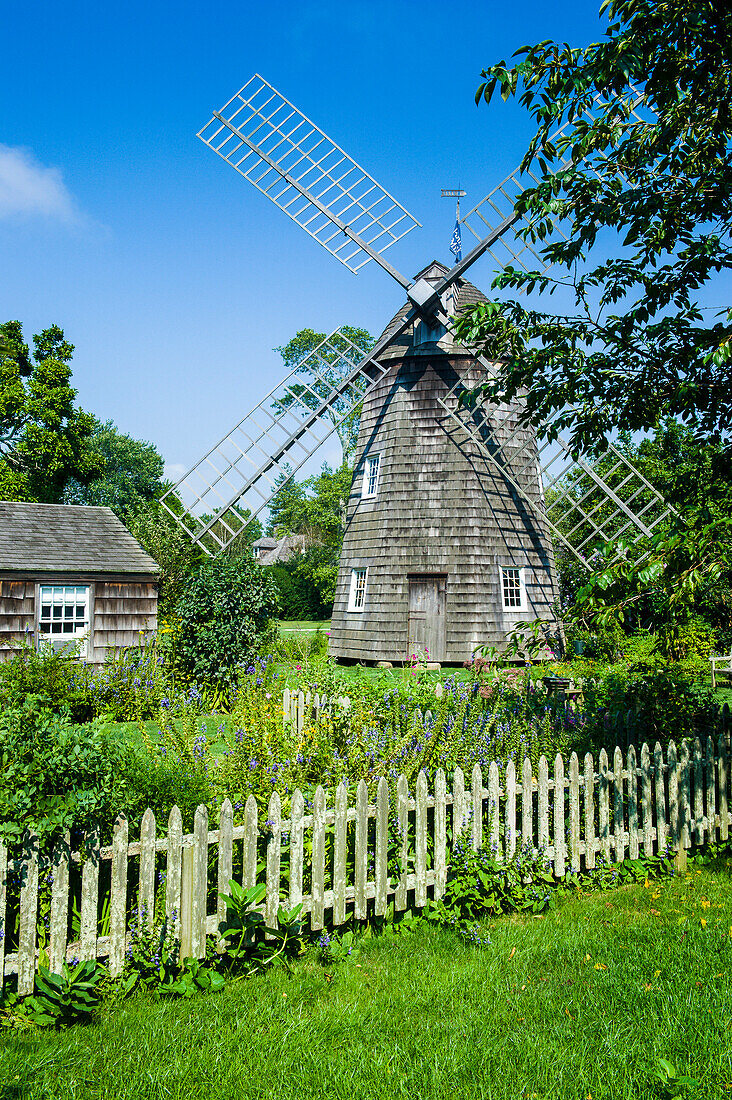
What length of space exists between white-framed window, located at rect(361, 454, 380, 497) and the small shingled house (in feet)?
19.5

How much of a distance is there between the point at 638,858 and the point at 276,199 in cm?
1782

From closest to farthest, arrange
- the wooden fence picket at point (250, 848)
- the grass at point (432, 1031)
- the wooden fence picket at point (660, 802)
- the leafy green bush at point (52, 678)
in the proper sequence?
the grass at point (432, 1031) → the wooden fence picket at point (250, 848) → the wooden fence picket at point (660, 802) → the leafy green bush at point (52, 678)

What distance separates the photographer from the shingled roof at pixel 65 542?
687 inches

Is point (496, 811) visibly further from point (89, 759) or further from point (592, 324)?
point (592, 324)

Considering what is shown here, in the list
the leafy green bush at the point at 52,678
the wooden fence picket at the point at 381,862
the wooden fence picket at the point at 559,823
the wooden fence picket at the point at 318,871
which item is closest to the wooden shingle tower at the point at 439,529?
the leafy green bush at the point at 52,678

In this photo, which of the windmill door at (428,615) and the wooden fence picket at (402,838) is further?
the windmill door at (428,615)

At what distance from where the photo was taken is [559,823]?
577cm

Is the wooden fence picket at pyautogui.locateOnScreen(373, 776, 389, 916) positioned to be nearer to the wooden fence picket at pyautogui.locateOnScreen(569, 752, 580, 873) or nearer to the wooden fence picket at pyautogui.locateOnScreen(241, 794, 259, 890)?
the wooden fence picket at pyautogui.locateOnScreen(241, 794, 259, 890)

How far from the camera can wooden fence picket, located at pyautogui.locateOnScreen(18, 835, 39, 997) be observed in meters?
3.82

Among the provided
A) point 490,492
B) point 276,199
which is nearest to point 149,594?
point 490,492

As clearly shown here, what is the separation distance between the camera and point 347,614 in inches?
727

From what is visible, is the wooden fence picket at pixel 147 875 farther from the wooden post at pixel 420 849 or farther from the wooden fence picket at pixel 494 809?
the wooden fence picket at pixel 494 809

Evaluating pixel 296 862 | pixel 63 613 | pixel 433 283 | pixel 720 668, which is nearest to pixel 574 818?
pixel 296 862

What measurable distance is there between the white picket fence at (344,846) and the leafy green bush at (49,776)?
17cm
